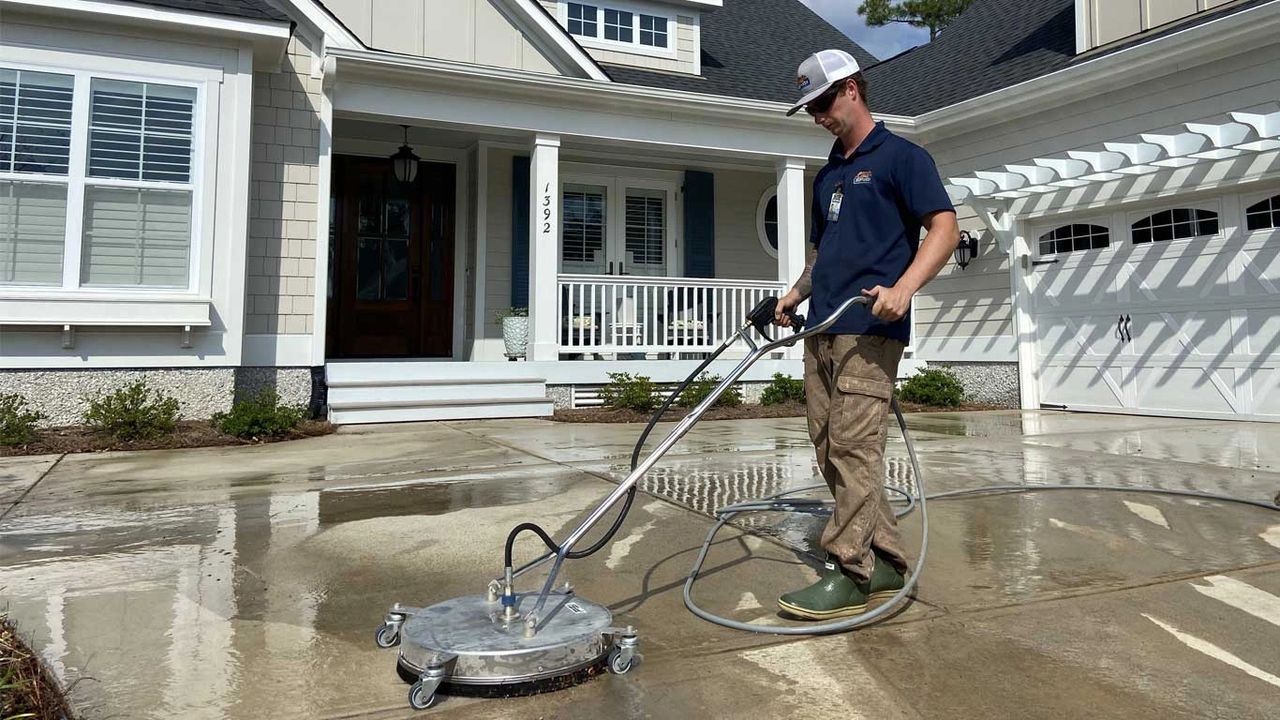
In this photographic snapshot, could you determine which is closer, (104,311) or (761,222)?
(104,311)

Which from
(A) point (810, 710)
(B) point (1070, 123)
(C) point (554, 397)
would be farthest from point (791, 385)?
(A) point (810, 710)

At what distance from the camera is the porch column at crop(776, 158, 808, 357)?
29.4 ft

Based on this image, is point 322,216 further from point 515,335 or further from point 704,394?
point 704,394

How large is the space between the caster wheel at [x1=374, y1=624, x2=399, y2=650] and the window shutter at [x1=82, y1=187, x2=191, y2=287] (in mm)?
5609

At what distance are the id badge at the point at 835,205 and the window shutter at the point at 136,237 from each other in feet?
19.5

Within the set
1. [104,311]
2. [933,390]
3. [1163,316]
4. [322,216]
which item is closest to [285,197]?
[322,216]

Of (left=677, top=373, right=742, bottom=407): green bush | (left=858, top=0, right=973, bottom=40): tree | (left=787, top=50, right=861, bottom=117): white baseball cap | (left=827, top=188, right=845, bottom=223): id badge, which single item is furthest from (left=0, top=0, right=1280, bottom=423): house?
(left=858, top=0, right=973, bottom=40): tree

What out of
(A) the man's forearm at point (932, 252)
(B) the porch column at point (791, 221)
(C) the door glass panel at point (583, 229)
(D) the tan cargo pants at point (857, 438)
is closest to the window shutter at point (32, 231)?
(C) the door glass panel at point (583, 229)

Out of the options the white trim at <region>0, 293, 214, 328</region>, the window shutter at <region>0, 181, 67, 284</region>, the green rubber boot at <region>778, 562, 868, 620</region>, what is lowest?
the green rubber boot at <region>778, 562, 868, 620</region>

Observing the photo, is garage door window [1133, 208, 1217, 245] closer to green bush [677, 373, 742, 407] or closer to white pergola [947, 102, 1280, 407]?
white pergola [947, 102, 1280, 407]

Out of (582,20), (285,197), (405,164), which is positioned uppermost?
(582,20)

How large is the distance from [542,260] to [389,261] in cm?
228

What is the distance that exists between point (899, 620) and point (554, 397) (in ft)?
19.9

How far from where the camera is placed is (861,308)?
2.02m
